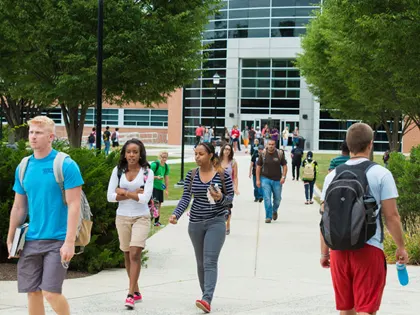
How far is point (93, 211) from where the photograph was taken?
9.73 m

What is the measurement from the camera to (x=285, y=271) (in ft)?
33.0

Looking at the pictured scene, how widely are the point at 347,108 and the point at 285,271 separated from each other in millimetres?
30295

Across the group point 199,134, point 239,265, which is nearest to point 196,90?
point 199,134

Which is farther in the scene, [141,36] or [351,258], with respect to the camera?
[141,36]

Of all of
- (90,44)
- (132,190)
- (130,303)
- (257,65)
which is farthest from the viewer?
(257,65)

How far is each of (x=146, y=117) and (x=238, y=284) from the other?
67629 mm

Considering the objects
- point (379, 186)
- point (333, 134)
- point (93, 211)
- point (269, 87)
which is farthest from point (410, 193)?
point (269, 87)

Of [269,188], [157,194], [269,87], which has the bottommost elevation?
[157,194]

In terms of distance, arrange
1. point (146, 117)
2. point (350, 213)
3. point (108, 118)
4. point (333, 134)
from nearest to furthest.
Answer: point (350, 213) < point (333, 134) < point (146, 117) < point (108, 118)

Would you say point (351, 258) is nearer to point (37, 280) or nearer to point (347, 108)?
point (37, 280)

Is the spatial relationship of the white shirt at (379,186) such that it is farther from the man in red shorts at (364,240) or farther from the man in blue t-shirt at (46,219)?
the man in blue t-shirt at (46,219)

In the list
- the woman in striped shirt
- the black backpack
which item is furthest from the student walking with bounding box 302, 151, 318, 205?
the black backpack

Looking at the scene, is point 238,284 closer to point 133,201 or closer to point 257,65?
point 133,201

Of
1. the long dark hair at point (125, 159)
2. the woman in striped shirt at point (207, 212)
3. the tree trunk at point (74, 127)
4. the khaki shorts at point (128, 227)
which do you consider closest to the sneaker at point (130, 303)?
the khaki shorts at point (128, 227)
